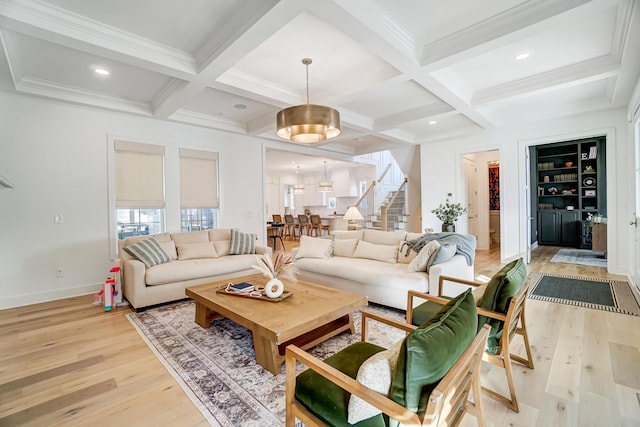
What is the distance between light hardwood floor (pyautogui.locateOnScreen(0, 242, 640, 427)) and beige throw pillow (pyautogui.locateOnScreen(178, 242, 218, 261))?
1209 millimetres

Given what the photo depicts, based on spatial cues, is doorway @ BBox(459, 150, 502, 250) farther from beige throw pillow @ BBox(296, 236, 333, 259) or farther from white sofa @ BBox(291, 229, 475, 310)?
beige throw pillow @ BBox(296, 236, 333, 259)

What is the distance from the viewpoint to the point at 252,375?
215 centimetres

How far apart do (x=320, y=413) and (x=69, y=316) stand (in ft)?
11.9

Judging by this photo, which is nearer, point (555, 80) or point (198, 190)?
point (555, 80)

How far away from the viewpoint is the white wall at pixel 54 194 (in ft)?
12.5

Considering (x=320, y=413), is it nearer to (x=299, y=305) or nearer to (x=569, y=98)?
(x=299, y=305)

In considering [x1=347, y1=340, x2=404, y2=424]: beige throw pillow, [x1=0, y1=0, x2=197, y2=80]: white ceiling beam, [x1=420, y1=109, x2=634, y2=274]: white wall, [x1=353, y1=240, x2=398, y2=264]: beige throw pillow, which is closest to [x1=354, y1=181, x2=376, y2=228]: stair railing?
[x1=420, y1=109, x2=634, y2=274]: white wall

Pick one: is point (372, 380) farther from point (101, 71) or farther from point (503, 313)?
point (101, 71)

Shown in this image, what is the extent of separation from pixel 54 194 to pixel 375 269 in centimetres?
448

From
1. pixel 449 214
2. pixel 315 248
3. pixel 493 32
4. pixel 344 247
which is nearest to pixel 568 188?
pixel 449 214

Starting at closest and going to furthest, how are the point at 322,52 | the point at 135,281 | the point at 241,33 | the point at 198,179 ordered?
1. the point at 241,33
2. the point at 322,52
3. the point at 135,281
4. the point at 198,179

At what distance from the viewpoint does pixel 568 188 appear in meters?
7.87

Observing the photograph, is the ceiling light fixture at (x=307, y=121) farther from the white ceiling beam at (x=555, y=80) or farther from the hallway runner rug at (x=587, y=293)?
the hallway runner rug at (x=587, y=293)

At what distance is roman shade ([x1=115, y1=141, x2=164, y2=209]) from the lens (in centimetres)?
461
